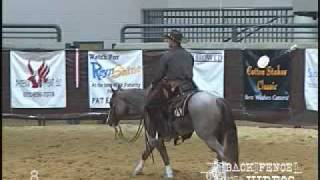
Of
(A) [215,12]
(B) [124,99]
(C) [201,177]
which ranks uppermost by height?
(A) [215,12]

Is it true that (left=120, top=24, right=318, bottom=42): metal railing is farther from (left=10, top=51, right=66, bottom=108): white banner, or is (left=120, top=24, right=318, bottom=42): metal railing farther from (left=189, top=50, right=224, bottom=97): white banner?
(left=10, top=51, right=66, bottom=108): white banner

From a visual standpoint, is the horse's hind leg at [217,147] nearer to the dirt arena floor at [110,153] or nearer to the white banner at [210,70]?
the dirt arena floor at [110,153]

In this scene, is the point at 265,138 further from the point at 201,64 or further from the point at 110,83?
the point at 110,83

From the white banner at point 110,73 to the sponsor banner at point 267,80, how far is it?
8.22 feet

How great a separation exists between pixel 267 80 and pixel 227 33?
186 inches

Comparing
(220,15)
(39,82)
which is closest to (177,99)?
(39,82)

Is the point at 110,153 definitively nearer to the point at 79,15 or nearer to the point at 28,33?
the point at 28,33

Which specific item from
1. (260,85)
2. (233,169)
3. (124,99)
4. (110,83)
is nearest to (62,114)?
(110,83)

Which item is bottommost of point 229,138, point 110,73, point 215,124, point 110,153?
point 110,153

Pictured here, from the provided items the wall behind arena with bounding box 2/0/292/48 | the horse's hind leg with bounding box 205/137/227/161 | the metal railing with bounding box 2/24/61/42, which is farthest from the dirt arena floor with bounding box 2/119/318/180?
the wall behind arena with bounding box 2/0/292/48

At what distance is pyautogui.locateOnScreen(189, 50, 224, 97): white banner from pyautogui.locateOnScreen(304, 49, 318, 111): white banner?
190cm

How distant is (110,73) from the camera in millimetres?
16344

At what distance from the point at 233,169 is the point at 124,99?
2.67 meters

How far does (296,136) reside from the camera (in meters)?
14.5
